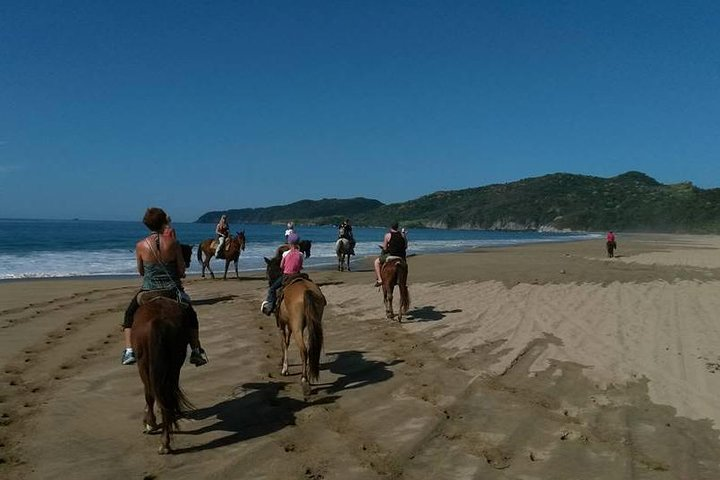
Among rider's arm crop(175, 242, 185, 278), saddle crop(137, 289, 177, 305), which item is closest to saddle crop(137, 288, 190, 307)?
saddle crop(137, 289, 177, 305)

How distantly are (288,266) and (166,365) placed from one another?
3.14 m

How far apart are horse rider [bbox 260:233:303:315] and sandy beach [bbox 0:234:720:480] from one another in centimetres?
90

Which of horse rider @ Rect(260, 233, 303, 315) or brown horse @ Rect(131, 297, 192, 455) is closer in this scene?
brown horse @ Rect(131, 297, 192, 455)

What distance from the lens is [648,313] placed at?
12.0m

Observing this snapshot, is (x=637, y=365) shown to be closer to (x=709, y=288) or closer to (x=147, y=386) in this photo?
(x=147, y=386)

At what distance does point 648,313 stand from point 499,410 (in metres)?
7.73

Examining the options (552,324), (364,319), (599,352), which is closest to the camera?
(599,352)

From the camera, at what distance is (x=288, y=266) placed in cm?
780

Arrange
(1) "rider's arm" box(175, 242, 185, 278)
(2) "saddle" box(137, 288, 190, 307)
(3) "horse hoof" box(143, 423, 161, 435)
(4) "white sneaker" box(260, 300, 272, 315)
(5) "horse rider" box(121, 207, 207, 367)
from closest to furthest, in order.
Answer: (3) "horse hoof" box(143, 423, 161, 435)
(2) "saddle" box(137, 288, 190, 307)
(5) "horse rider" box(121, 207, 207, 367)
(1) "rider's arm" box(175, 242, 185, 278)
(4) "white sneaker" box(260, 300, 272, 315)

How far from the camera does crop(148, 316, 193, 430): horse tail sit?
4.77 meters

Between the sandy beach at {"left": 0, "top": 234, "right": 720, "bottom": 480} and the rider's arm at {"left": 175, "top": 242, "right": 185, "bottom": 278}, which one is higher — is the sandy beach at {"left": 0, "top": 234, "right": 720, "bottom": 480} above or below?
below

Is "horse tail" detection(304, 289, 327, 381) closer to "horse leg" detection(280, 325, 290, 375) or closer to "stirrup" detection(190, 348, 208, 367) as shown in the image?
"horse leg" detection(280, 325, 290, 375)

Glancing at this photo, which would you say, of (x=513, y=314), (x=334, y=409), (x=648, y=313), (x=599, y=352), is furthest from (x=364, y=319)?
(x=648, y=313)

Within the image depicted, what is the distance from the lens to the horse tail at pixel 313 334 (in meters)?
6.53
